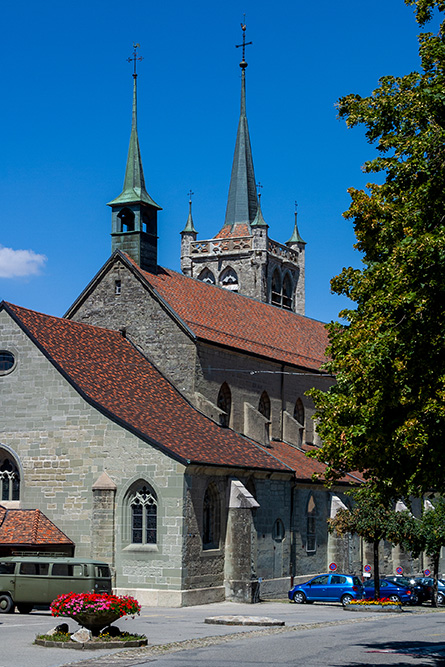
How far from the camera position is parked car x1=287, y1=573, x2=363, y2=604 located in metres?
37.5

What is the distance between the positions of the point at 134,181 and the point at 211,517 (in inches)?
709

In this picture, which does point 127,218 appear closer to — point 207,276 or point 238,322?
point 238,322

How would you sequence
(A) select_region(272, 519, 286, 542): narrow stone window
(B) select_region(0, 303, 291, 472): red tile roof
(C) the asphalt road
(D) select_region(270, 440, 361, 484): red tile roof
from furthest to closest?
1. (D) select_region(270, 440, 361, 484): red tile roof
2. (A) select_region(272, 519, 286, 542): narrow stone window
3. (B) select_region(0, 303, 291, 472): red tile roof
4. (C) the asphalt road

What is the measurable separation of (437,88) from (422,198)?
2170 mm

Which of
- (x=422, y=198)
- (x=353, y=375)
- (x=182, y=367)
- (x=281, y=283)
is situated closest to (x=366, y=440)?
(x=353, y=375)

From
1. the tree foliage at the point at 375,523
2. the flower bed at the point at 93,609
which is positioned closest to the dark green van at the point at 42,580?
the flower bed at the point at 93,609

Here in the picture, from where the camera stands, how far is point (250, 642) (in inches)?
856

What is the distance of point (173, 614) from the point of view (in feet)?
98.1

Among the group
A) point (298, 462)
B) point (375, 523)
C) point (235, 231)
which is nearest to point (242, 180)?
point (235, 231)

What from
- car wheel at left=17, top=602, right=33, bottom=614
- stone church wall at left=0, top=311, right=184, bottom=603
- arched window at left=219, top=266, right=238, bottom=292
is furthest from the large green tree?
arched window at left=219, top=266, right=238, bottom=292

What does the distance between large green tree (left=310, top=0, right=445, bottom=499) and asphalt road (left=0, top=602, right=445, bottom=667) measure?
11.8 ft

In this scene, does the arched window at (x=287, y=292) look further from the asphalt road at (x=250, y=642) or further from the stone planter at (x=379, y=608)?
the asphalt road at (x=250, y=642)

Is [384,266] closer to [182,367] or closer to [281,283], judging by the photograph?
[182,367]

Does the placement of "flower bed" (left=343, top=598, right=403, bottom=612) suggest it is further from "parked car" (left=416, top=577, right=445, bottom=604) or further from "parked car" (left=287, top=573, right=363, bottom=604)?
"parked car" (left=416, top=577, right=445, bottom=604)
